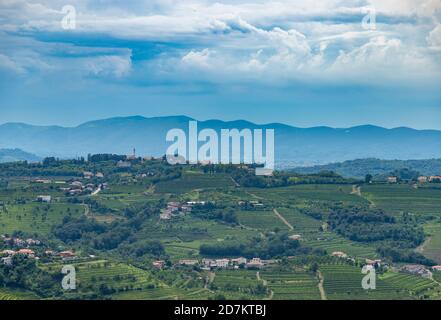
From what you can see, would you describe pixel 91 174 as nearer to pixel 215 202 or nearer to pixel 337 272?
pixel 215 202

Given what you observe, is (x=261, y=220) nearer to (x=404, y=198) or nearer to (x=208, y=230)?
(x=208, y=230)

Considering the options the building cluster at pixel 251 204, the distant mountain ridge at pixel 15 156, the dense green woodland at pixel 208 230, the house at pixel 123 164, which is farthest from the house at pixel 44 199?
the distant mountain ridge at pixel 15 156

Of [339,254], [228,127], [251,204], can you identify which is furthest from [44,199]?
A: [228,127]

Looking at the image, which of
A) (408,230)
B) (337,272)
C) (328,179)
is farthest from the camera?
(328,179)

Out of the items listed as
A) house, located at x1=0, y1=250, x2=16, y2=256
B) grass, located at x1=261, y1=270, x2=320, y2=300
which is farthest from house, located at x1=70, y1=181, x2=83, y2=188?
grass, located at x1=261, y1=270, x2=320, y2=300

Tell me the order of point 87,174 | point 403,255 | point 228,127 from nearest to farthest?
1. point 403,255
2. point 87,174
3. point 228,127
